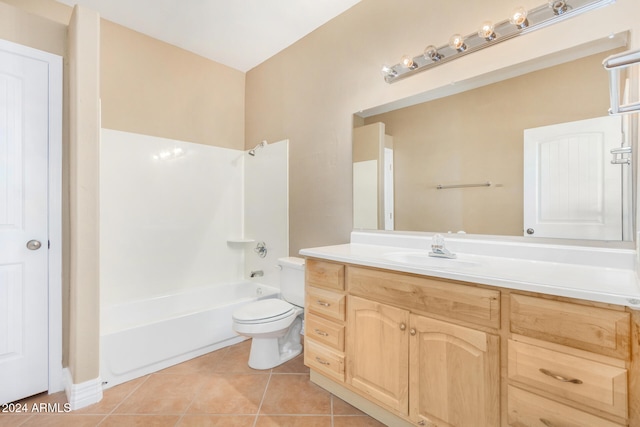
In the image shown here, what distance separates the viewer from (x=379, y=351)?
1443mm

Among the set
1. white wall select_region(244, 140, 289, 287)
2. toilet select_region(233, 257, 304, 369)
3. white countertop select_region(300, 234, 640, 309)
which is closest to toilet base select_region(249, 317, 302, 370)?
toilet select_region(233, 257, 304, 369)

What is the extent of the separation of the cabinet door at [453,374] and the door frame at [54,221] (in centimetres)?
210

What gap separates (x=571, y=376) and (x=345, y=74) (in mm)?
2132

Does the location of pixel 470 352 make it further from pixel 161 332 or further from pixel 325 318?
pixel 161 332

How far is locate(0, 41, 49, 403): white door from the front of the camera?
5.49 feet

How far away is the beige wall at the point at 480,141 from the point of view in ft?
4.40

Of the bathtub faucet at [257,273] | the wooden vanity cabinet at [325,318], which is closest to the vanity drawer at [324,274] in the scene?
the wooden vanity cabinet at [325,318]

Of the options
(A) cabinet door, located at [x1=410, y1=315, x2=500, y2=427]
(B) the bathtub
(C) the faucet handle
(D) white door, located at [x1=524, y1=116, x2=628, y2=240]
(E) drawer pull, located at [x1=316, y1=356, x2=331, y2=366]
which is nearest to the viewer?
(A) cabinet door, located at [x1=410, y1=315, x2=500, y2=427]

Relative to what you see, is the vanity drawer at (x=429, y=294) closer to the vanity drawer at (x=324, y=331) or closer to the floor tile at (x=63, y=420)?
the vanity drawer at (x=324, y=331)

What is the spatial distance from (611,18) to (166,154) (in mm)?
3001

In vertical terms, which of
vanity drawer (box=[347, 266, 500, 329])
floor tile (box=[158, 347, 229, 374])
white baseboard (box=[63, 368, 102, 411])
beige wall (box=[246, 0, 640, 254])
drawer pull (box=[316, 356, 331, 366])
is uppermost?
beige wall (box=[246, 0, 640, 254])

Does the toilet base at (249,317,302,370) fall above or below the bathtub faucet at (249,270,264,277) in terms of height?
below

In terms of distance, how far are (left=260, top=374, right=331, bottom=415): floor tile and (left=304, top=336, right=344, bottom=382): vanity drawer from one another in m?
0.17

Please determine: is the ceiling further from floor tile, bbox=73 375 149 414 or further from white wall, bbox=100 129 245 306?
floor tile, bbox=73 375 149 414
